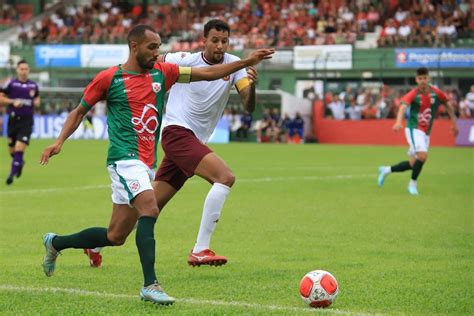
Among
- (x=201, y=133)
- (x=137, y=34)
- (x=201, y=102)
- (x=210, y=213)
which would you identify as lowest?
(x=210, y=213)

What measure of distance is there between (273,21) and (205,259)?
1598 inches

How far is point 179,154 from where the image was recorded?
9.87 meters

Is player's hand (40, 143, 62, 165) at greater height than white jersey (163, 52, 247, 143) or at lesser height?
lesser

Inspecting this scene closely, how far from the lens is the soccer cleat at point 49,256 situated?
28.7 ft

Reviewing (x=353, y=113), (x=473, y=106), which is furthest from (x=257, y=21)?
(x=473, y=106)

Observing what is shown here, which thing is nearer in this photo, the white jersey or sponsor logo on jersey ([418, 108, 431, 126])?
the white jersey

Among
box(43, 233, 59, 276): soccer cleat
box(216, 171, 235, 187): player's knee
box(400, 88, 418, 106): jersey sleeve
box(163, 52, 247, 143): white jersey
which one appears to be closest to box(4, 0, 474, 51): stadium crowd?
box(400, 88, 418, 106): jersey sleeve

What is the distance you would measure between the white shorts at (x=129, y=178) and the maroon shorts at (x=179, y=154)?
5.83 feet

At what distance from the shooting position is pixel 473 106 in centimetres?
3859

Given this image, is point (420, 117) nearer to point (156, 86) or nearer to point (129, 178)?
point (156, 86)

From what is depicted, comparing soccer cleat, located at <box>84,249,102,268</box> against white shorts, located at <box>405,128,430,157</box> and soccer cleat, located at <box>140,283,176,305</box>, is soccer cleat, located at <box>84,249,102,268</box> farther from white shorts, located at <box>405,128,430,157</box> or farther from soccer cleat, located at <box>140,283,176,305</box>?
white shorts, located at <box>405,128,430,157</box>

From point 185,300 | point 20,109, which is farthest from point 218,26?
point 20,109

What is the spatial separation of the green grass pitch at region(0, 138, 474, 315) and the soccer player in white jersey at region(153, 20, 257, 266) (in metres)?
0.59

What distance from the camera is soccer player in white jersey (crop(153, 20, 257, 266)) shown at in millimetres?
9602
